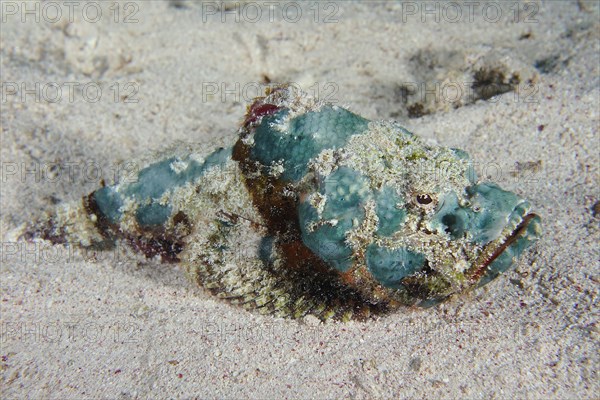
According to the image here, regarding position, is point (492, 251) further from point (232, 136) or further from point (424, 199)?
point (232, 136)

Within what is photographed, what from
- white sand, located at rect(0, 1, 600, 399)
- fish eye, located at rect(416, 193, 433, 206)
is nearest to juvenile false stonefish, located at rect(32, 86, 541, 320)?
fish eye, located at rect(416, 193, 433, 206)

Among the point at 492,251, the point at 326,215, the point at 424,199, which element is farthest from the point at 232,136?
the point at 492,251

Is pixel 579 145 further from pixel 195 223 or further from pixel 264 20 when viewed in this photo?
pixel 264 20

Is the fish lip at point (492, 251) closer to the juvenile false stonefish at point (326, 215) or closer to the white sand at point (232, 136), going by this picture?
the juvenile false stonefish at point (326, 215)

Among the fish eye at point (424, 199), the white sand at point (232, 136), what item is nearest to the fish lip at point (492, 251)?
the white sand at point (232, 136)

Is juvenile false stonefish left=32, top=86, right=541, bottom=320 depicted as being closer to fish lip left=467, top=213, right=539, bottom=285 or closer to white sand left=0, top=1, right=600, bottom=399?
fish lip left=467, top=213, right=539, bottom=285
